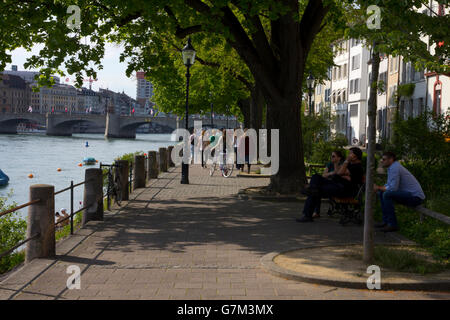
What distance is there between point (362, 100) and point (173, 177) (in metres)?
44.7

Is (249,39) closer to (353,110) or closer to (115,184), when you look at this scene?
(115,184)

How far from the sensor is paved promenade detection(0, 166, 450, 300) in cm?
629

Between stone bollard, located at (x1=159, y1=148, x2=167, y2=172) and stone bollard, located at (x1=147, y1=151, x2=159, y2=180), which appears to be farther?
stone bollard, located at (x1=159, y1=148, x2=167, y2=172)

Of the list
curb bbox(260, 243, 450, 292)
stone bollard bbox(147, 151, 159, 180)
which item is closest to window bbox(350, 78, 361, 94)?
stone bollard bbox(147, 151, 159, 180)

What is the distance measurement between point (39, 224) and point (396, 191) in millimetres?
5146

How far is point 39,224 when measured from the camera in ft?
26.1

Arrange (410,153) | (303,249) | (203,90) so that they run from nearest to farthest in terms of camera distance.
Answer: (303,249), (410,153), (203,90)

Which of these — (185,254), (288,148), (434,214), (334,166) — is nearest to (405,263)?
(434,214)

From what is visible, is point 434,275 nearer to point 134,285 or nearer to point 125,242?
point 134,285

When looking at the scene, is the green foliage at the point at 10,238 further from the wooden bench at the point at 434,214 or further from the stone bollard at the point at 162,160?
the stone bollard at the point at 162,160

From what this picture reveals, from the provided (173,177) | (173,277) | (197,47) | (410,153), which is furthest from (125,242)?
(197,47)

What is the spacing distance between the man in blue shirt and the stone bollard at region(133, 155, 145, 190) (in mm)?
8969

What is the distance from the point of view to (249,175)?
22922mm

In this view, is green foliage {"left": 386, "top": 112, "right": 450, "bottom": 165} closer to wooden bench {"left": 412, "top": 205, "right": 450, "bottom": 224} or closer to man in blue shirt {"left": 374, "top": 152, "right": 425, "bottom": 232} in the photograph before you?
man in blue shirt {"left": 374, "top": 152, "right": 425, "bottom": 232}
